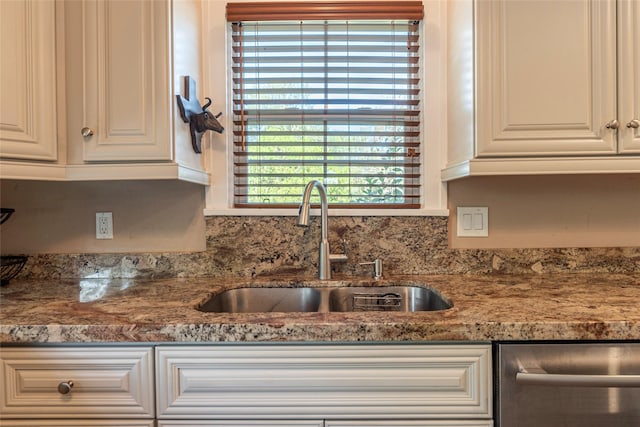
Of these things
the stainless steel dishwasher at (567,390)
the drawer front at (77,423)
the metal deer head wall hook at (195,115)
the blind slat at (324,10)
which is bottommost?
the drawer front at (77,423)

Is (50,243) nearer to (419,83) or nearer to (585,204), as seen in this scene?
(419,83)

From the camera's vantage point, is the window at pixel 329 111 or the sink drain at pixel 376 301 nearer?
the sink drain at pixel 376 301

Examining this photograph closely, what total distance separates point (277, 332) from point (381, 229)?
748 millimetres

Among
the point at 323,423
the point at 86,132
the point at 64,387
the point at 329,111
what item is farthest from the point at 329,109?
the point at 64,387

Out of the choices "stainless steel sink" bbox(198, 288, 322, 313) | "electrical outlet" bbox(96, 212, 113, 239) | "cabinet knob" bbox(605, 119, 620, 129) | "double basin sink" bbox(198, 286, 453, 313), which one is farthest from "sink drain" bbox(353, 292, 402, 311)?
"electrical outlet" bbox(96, 212, 113, 239)

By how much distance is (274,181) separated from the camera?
159cm

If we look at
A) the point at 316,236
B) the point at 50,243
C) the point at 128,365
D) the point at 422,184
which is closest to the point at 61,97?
the point at 50,243

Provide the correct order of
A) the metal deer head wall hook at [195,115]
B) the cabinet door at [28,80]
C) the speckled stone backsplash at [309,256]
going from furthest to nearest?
Result: the speckled stone backsplash at [309,256] → the metal deer head wall hook at [195,115] → the cabinet door at [28,80]

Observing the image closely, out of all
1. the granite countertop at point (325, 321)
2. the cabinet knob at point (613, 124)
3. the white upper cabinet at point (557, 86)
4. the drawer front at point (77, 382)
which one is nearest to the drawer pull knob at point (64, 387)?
the drawer front at point (77, 382)

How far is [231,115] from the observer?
61.7 inches

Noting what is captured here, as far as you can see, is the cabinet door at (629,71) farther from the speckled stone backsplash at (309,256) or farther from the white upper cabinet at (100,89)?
the white upper cabinet at (100,89)

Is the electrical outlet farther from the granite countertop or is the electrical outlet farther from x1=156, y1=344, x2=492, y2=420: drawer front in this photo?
x1=156, y1=344, x2=492, y2=420: drawer front

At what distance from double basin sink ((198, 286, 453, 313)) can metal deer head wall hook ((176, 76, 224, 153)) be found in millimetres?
579

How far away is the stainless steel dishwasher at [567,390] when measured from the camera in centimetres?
87
